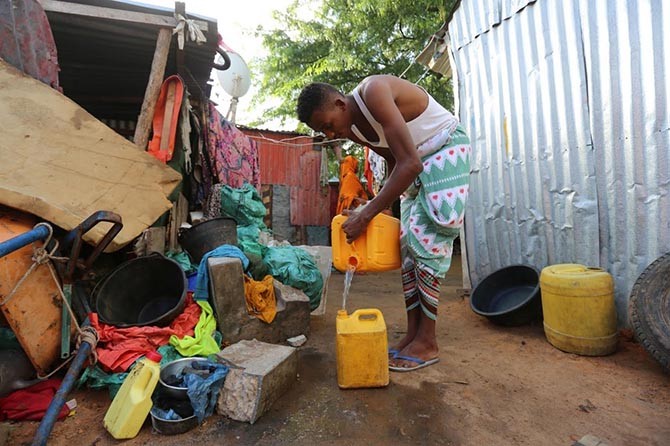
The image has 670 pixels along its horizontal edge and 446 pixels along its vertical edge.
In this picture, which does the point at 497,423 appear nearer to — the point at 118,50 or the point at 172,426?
the point at 172,426

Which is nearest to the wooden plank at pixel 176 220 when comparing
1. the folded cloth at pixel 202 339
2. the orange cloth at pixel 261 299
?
the orange cloth at pixel 261 299

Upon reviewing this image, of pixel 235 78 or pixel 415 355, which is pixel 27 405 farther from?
pixel 235 78

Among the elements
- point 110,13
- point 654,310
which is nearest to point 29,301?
point 110,13

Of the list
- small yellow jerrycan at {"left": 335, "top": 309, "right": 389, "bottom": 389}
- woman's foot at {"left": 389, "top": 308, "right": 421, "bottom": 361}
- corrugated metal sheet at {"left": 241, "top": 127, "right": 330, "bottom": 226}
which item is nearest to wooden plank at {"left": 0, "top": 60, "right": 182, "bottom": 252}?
small yellow jerrycan at {"left": 335, "top": 309, "right": 389, "bottom": 389}

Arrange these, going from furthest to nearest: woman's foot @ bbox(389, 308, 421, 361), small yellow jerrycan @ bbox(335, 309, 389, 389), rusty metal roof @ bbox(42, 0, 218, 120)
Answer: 1. rusty metal roof @ bbox(42, 0, 218, 120)
2. woman's foot @ bbox(389, 308, 421, 361)
3. small yellow jerrycan @ bbox(335, 309, 389, 389)

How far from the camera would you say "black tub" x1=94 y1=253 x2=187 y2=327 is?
2588mm

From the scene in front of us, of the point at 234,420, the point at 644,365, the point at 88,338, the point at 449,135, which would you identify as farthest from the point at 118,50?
the point at 644,365

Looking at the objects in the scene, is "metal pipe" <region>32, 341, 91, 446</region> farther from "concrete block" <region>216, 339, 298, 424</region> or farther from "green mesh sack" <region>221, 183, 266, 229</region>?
"green mesh sack" <region>221, 183, 266, 229</region>

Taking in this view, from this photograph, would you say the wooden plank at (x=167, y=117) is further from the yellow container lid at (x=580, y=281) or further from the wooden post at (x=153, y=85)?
the yellow container lid at (x=580, y=281)

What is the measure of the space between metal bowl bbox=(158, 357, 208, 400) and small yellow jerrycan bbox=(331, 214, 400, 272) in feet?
3.23

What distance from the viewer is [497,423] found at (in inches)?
66.2

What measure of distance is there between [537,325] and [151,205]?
3.36 m

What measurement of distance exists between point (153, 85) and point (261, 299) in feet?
7.48

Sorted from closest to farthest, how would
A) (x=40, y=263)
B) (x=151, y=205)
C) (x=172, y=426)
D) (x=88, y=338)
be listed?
(x=172, y=426) → (x=40, y=263) → (x=88, y=338) → (x=151, y=205)
